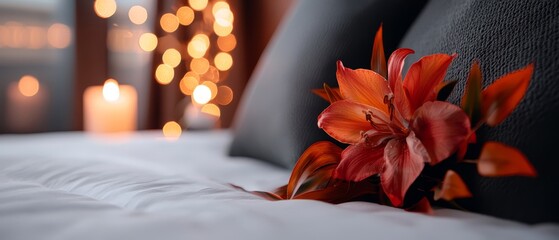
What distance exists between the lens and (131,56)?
2.36 m

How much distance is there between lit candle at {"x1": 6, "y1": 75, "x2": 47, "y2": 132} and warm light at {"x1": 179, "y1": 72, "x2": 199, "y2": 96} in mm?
592

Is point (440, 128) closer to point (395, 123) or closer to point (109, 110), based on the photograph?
point (395, 123)

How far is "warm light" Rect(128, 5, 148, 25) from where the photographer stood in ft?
7.50

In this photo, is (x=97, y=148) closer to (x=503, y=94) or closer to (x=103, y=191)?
(x=103, y=191)

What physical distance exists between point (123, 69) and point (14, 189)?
1.95 meters

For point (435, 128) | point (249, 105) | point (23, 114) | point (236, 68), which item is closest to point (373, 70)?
point (435, 128)

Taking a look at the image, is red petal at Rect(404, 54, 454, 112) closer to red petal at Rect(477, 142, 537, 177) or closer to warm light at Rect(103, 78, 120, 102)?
red petal at Rect(477, 142, 537, 177)

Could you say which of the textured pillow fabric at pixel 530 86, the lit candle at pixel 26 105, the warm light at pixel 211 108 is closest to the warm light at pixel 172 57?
the warm light at pixel 211 108

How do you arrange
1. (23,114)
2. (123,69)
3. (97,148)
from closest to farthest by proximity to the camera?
(97,148)
(23,114)
(123,69)

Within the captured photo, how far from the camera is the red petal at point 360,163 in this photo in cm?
43

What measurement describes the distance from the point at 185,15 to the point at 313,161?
2.02 meters

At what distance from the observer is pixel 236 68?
2619mm

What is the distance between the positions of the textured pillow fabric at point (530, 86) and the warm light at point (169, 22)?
1.93 metres

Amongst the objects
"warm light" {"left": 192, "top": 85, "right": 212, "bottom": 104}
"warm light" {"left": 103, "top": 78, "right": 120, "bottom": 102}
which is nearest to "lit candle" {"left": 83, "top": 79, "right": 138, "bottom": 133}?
"warm light" {"left": 103, "top": 78, "right": 120, "bottom": 102}
